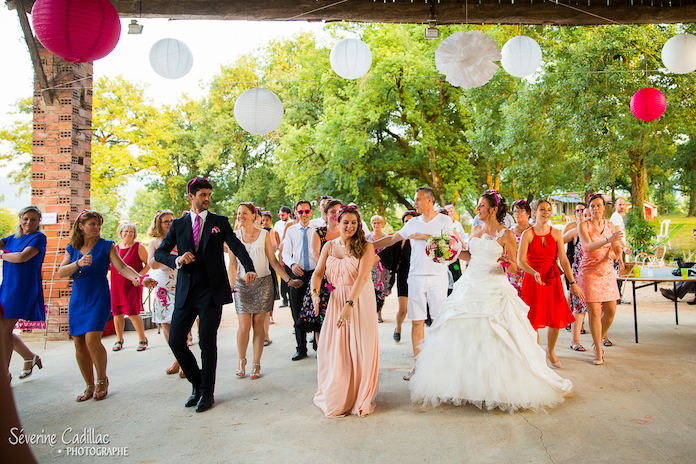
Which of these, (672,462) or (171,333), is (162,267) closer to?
(171,333)

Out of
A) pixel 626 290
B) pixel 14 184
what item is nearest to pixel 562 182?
pixel 626 290

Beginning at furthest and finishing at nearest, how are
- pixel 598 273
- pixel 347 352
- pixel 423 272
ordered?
1. pixel 598 273
2. pixel 423 272
3. pixel 347 352

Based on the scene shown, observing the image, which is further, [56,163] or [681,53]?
[56,163]

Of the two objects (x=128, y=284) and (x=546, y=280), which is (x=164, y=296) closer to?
(x=128, y=284)

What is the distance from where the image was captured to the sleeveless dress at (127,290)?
6.33 m

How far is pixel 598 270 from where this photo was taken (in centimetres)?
551

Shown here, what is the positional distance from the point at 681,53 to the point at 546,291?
4355mm

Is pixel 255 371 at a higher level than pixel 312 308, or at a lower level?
lower

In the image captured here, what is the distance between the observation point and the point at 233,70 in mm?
24688

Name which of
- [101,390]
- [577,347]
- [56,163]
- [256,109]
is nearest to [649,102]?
[577,347]

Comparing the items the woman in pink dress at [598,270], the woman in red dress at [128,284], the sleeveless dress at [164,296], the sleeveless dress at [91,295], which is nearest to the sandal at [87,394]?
the sleeveless dress at [91,295]

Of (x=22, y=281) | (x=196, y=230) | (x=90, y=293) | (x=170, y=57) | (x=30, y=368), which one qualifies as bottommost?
Result: (x=30, y=368)

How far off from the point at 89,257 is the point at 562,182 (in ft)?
65.0

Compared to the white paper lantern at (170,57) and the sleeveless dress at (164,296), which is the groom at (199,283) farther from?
the white paper lantern at (170,57)
